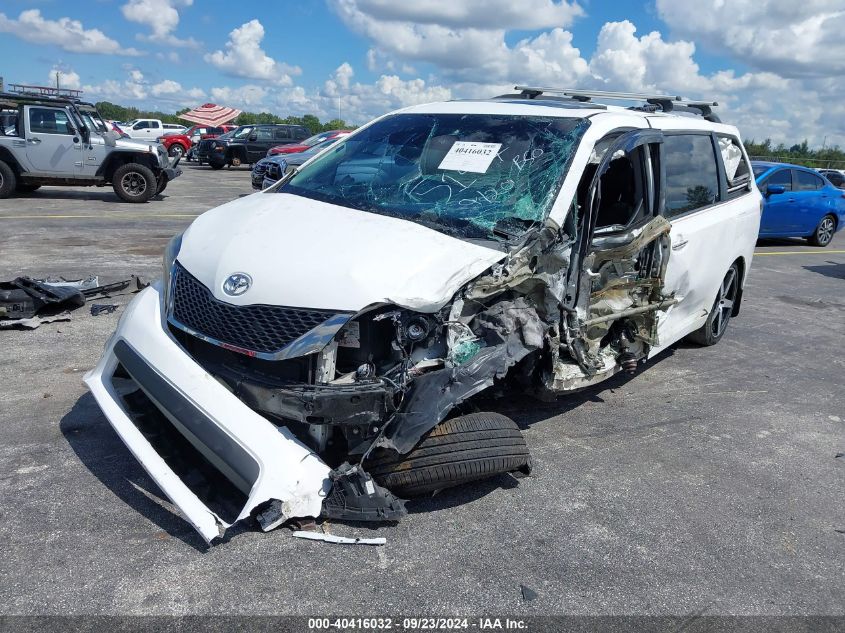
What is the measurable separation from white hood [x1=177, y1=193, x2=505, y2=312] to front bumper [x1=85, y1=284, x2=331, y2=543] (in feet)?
1.32

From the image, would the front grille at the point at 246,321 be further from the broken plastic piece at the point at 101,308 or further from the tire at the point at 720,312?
the tire at the point at 720,312

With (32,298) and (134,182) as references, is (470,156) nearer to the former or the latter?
(32,298)

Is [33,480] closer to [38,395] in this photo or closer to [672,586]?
[38,395]

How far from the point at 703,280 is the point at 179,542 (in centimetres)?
419

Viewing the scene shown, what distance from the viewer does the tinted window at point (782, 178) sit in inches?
513

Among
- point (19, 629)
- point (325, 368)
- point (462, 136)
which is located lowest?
point (19, 629)

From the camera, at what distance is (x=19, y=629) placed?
2.38 m

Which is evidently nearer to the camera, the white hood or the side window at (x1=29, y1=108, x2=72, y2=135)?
the white hood

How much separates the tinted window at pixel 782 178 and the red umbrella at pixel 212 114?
35861 mm

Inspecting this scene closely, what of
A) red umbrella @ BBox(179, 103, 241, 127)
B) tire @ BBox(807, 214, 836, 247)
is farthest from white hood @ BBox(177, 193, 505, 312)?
red umbrella @ BBox(179, 103, 241, 127)

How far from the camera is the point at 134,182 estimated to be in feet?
49.2

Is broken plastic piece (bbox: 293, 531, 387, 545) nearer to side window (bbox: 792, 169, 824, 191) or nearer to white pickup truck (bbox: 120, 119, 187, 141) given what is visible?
side window (bbox: 792, 169, 824, 191)

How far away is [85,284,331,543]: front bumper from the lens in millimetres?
2795

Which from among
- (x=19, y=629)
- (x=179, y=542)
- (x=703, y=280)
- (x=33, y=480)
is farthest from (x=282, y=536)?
(x=703, y=280)
